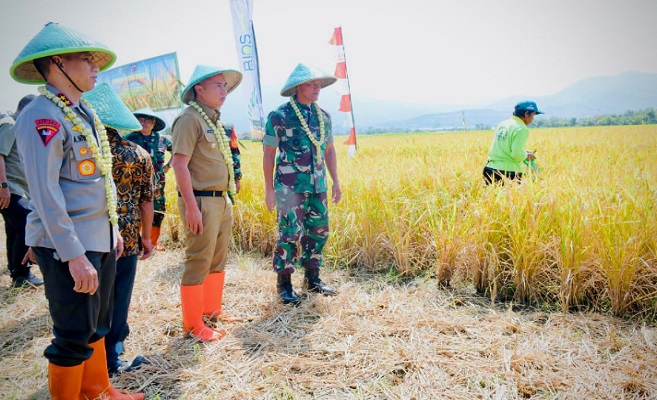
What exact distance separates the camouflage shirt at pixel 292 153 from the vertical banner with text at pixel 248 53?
376 cm

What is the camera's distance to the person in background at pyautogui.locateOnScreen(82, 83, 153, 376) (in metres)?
2.11

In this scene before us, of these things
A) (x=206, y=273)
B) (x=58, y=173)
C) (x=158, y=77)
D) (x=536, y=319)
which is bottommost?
(x=536, y=319)

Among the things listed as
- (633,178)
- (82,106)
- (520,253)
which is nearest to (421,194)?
(520,253)

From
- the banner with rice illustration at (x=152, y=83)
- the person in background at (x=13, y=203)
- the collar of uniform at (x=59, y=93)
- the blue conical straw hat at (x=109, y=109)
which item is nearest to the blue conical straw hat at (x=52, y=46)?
the collar of uniform at (x=59, y=93)

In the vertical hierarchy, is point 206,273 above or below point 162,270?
above

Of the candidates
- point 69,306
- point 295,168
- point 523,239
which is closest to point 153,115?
point 295,168

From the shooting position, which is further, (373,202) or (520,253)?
(373,202)

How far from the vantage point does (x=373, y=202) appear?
4.09 meters

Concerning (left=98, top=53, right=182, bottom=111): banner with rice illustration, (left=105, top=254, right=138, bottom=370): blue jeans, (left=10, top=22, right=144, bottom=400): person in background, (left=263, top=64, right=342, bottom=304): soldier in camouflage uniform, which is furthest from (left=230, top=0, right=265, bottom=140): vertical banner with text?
(left=10, top=22, right=144, bottom=400): person in background

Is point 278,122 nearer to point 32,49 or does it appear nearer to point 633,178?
point 32,49

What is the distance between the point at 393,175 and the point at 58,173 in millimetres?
3750

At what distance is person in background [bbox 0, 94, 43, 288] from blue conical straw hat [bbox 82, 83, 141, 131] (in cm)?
188

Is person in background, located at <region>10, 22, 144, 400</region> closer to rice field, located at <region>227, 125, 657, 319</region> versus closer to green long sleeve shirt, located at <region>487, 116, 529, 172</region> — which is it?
rice field, located at <region>227, 125, 657, 319</region>

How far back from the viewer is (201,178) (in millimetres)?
2531
